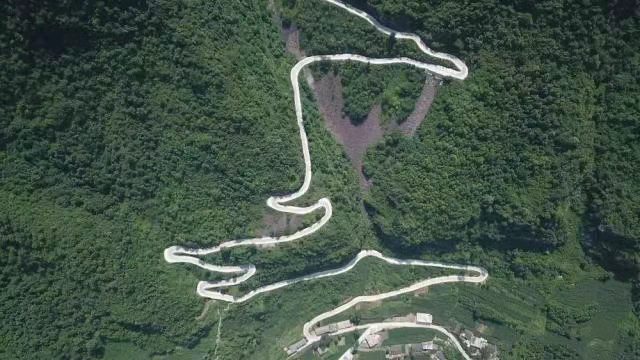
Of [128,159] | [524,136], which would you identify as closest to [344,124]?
[524,136]

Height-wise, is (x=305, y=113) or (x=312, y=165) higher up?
(x=305, y=113)

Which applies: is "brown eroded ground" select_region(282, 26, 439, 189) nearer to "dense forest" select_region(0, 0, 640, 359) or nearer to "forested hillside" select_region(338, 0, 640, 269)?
"dense forest" select_region(0, 0, 640, 359)

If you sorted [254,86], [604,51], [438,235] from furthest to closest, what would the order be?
[438,235] < [254,86] < [604,51]

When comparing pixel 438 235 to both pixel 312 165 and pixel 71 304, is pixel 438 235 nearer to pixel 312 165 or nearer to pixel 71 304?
pixel 312 165

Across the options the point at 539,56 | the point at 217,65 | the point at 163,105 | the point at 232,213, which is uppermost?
the point at 539,56

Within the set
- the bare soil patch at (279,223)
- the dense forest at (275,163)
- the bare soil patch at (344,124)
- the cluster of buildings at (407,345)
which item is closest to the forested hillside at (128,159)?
the dense forest at (275,163)

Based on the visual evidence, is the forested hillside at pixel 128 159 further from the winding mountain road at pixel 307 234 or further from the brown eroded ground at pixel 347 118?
the brown eroded ground at pixel 347 118

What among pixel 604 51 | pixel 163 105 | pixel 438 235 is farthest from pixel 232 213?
pixel 604 51

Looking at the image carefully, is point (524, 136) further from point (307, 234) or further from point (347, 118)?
point (307, 234)

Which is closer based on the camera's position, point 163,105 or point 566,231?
point 163,105
